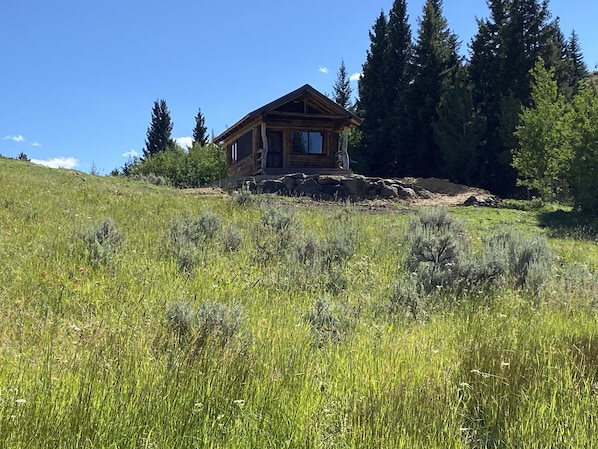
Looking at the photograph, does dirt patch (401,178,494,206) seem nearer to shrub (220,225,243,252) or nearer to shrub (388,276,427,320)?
shrub (220,225,243,252)

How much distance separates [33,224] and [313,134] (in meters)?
20.2

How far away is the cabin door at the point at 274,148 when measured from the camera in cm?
2550

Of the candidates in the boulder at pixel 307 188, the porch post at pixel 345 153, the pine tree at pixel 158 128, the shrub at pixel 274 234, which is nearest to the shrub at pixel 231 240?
the shrub at pixel 274 234

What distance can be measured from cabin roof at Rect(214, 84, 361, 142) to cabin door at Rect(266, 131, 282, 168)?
145cm

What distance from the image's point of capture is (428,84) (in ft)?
113

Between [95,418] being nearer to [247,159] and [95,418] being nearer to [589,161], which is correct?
[589,161]

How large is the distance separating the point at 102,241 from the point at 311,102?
2001cm

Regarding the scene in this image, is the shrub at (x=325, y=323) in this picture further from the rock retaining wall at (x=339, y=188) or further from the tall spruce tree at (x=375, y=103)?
the tall spruce tree at (x=375, y=103)

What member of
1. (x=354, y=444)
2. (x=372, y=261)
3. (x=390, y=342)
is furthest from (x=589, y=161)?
(x=354, y=444)

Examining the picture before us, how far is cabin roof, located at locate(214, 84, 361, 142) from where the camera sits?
2302cm

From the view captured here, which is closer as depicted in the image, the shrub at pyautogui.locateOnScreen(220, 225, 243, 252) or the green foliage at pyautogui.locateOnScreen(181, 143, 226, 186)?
the shrub at pyautogui.locateOnScreen(220, 225, 243, 252)

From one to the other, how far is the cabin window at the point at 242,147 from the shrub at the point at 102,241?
65.6 ft

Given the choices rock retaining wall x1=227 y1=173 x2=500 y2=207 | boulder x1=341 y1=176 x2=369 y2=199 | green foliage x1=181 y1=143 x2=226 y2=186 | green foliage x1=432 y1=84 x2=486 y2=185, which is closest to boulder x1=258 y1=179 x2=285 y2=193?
rock retaining wall x1=227 y1=173 x2=500 y2=207

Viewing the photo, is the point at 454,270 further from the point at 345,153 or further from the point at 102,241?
the point at 345,153
